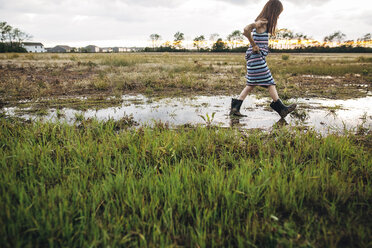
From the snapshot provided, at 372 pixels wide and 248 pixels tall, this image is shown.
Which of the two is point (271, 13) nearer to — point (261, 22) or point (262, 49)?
point (261, 22)

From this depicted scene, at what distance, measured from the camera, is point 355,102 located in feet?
17.1

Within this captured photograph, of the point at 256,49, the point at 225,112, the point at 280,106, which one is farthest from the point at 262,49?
the point at 225,112

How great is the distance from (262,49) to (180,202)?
10.9 ft

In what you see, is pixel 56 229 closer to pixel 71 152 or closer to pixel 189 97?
pixel 71 152

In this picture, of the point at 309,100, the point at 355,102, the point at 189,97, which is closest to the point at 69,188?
the point at 189,97

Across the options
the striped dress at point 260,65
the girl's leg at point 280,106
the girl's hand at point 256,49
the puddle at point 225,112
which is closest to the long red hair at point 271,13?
the striped dress at point 260,65

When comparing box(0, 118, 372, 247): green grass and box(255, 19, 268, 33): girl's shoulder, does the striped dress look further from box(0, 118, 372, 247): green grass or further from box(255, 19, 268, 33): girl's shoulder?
box(0, 118, 372, 247): green grass

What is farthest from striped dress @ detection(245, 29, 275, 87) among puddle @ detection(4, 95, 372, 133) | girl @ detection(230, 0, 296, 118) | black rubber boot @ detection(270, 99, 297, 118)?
puddle @ detection(4, 95, 372, 133)

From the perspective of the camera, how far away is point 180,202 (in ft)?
5.30

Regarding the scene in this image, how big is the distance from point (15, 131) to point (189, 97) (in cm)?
400

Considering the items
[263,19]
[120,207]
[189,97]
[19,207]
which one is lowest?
[120,207]

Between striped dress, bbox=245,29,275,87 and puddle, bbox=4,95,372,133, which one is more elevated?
striped dress, bbox=245,29,275,87

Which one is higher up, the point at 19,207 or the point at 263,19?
the point at 263,19

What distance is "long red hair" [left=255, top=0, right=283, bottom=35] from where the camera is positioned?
3.56 m
